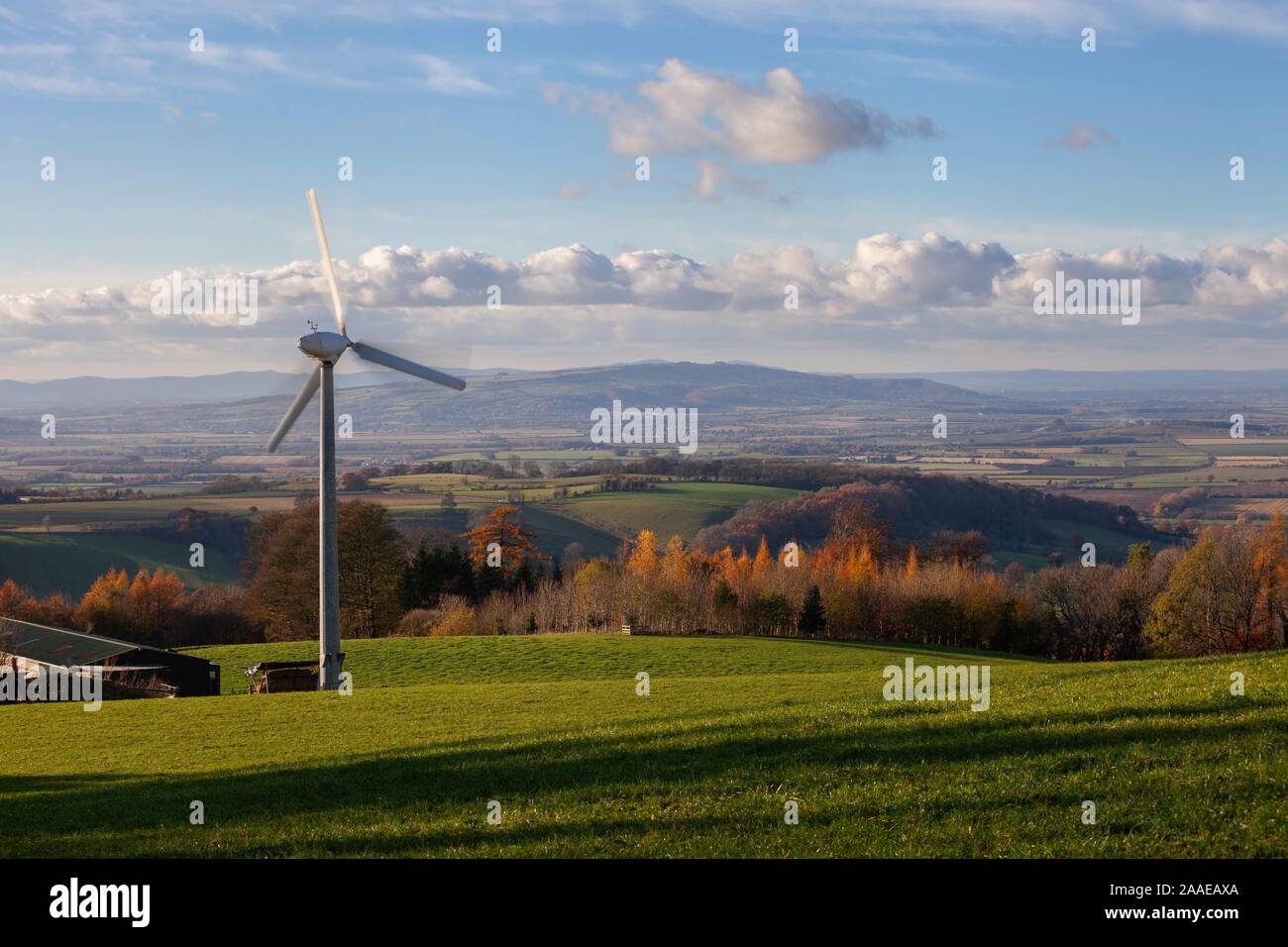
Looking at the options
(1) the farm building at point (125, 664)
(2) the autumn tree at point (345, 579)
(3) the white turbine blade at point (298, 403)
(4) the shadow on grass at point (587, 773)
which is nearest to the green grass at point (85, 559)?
(2) the autumn tree at point (345, 579)

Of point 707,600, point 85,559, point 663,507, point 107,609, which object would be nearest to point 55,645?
point 107,609

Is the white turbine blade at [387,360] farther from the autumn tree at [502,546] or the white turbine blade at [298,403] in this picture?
the autumn tree at [502,546]

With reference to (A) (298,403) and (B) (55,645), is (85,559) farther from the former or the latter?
(A) (298,403)

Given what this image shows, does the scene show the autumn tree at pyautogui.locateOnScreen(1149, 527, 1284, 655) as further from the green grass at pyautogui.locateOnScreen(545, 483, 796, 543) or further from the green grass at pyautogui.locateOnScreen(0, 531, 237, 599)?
the green grass at pyautogui.locateOnScreen(0, 531, 237, 599)

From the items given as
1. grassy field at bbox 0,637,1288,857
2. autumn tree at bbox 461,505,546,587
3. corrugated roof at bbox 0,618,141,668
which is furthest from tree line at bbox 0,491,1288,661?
grassy field at bbox 0,637,1288,857
